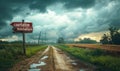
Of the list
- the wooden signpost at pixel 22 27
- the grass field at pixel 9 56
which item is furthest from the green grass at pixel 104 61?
the wooden signpost at pixel 22 27

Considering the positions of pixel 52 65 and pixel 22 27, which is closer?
pixel 52 65

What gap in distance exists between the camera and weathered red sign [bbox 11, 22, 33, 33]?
35781mm

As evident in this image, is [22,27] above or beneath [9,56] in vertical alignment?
above

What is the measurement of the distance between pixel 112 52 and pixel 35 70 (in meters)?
17.7

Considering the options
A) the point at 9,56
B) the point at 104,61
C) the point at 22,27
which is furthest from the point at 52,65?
the point at 22,27

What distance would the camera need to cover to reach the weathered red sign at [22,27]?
35.8 metres

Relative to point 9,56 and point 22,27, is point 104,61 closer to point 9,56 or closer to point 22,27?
point 9,56

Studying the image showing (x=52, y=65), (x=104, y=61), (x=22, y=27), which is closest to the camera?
(x=52, y=65)

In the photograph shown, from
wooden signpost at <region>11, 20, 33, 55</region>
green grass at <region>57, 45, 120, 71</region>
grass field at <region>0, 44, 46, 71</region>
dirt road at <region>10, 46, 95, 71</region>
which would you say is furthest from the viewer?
wooden signpost at <region>11, 20, 33, 55</region>

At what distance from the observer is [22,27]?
3625 centimetres

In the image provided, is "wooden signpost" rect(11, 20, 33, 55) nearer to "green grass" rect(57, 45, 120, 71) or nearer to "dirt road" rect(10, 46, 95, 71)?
"green grass" rect(57, 45, 120, 71)

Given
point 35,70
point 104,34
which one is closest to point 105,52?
point 35,70

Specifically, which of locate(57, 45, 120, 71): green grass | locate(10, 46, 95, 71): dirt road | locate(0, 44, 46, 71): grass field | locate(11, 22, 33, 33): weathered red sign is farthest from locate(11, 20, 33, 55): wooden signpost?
locate(10, 46, 95, 71): dirt road

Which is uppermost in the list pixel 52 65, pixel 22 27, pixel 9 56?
pixel 22 27
